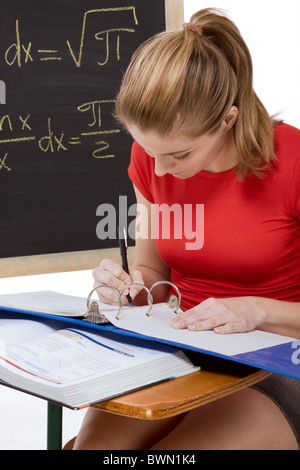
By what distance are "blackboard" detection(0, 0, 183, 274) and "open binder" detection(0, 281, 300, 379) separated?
1.01 metres

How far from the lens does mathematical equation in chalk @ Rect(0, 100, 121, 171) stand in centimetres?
203

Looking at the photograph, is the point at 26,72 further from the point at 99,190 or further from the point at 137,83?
the point at 137,83

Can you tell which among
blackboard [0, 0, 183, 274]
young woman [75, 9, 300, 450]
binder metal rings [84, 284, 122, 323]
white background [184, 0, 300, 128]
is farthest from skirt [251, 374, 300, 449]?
white background [184, 0, 300, 128]

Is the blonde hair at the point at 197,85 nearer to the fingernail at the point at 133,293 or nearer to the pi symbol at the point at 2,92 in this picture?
the fingernail at the point at 133,293

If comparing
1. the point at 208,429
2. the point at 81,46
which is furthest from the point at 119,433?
the point at 81,46

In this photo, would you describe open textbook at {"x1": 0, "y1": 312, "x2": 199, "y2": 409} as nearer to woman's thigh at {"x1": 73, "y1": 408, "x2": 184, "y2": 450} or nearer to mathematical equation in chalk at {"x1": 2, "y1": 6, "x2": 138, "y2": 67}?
woman's thigh at {"x1": 73, "y1": 408, "x2": 184, "y2": 450}

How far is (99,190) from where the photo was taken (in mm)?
2186

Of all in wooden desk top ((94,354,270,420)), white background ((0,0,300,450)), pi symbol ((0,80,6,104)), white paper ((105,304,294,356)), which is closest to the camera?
wooden desk top ((94,354,270,420))

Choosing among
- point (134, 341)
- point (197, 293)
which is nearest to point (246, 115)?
point (197, 293)

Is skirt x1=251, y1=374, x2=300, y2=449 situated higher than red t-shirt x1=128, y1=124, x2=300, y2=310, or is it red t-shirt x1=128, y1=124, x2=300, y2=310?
red t-shirt x1=128, y1=124, x2=300, y2=310

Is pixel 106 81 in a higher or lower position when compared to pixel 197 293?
higher

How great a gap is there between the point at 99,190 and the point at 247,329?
4.21 feet

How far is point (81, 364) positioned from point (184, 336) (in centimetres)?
15

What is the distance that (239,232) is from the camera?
1243 mm
